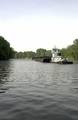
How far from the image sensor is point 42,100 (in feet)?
58.2

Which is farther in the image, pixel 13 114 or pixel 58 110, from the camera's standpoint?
pixel 58 110

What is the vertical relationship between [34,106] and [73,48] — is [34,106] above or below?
below

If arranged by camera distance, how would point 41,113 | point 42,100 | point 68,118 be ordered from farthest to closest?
point 42,100
point 41,113
point 68,118

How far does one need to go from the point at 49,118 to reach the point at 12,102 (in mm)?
4820

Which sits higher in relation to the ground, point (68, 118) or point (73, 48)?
point (73, 48)

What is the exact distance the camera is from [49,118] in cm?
1270

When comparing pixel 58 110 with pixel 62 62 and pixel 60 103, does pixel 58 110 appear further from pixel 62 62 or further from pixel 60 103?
pixel 62 62

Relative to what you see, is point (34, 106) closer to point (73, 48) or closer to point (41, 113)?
point (41, 113)

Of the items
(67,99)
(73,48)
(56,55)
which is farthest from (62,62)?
(67,99)

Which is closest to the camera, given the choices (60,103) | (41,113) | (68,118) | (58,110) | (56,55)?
(68,118)

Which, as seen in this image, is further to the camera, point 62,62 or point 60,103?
point 62,62

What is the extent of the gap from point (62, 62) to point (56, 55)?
28.4 meters

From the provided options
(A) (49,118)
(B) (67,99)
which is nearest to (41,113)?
(A) (49,118)

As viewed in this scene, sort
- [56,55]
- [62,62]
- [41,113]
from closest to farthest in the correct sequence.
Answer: [41,113] → [62,62] → [56,55]
